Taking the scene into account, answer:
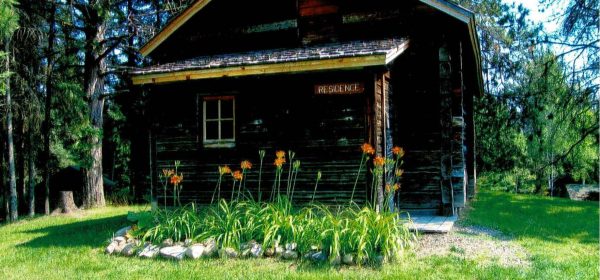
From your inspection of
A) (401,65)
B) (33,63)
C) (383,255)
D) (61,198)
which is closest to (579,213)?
(401,65)

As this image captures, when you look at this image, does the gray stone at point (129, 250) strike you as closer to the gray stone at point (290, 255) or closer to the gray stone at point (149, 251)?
the gray stone at point (149, 251)

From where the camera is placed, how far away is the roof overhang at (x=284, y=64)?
8195mm

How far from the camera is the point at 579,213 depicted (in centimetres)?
1242

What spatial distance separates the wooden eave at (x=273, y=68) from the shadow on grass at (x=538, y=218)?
4171mm

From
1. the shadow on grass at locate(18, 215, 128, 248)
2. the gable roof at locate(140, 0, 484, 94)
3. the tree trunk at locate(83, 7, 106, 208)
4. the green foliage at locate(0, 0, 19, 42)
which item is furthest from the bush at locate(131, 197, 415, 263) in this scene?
the tree trunk at locate(83, 7, 106, 208)

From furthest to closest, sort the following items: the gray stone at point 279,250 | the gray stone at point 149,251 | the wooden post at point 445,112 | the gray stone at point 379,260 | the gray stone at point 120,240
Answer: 1. the wooden post at point 445,112
2. the gray stone at point 120,240
3. the gray stone at point 149,251
4. the gray stone at point 279,250
5. the gray stone at point 379,260

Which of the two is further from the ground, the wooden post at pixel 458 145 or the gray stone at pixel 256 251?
the wooden post at pixel 458 145

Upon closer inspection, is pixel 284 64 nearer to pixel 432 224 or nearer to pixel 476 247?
pixel 432 224

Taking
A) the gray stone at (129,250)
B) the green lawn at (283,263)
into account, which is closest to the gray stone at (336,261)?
the green lawn at (283,263)

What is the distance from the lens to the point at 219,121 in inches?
394

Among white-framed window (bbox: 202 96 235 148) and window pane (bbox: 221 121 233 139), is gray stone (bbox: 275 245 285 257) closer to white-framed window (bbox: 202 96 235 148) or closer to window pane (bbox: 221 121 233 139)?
white-framed window (bbox: 202 96 235 148)

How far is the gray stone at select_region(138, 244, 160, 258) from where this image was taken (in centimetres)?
716

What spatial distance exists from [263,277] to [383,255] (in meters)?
1.67

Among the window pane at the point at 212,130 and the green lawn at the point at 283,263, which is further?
the window pane at the point at 212,130
